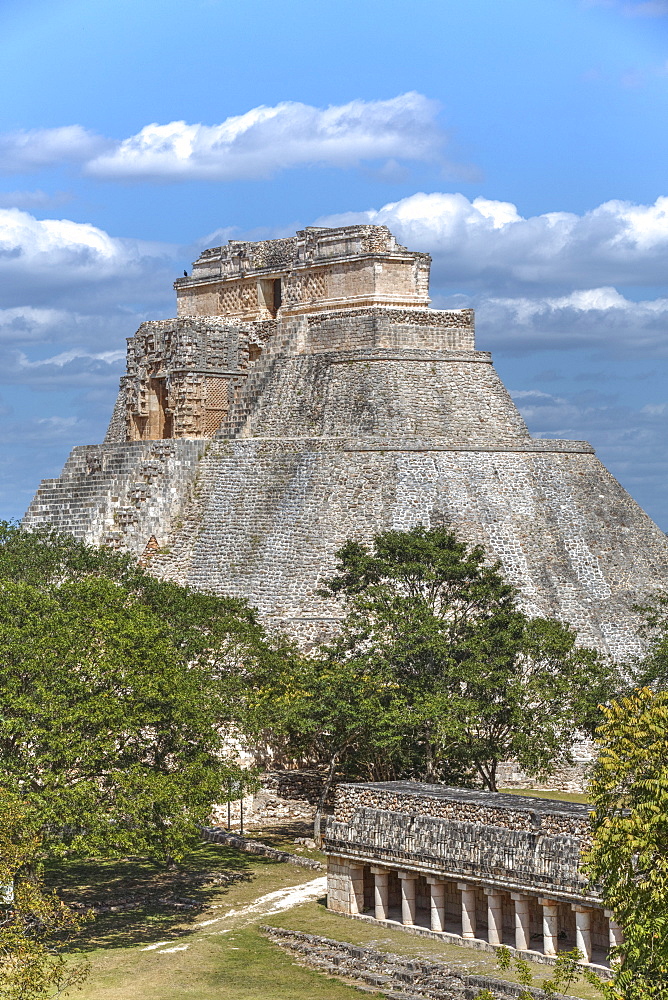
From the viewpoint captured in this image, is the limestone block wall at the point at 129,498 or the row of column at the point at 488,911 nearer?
the row of column at the point at 488,911

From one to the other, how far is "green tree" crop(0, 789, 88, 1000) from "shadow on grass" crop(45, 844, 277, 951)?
2.88ft

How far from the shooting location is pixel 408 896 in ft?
78.0

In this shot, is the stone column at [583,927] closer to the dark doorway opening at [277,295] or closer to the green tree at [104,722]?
the green tree at [104,722]

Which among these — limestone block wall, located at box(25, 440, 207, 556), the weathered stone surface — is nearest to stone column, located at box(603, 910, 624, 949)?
the weathered stone surface

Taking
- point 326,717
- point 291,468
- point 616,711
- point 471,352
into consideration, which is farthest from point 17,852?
point 471,352

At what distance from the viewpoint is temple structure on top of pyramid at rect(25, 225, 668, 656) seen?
37.0 m

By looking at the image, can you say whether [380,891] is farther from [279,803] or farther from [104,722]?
[279,803]

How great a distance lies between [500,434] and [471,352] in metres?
2.91

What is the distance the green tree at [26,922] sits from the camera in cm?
1748

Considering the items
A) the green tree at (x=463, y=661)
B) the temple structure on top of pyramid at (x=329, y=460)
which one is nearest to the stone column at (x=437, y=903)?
the green tree at (x=463, y=661)

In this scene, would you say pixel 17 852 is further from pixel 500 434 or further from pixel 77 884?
pixel 500 434

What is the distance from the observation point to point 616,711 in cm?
1588

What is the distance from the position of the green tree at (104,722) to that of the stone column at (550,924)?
5.98 metres

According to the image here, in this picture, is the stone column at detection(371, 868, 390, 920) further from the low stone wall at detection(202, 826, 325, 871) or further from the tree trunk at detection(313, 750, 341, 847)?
the tree trunk at detection(313, 750, 341, 847)
